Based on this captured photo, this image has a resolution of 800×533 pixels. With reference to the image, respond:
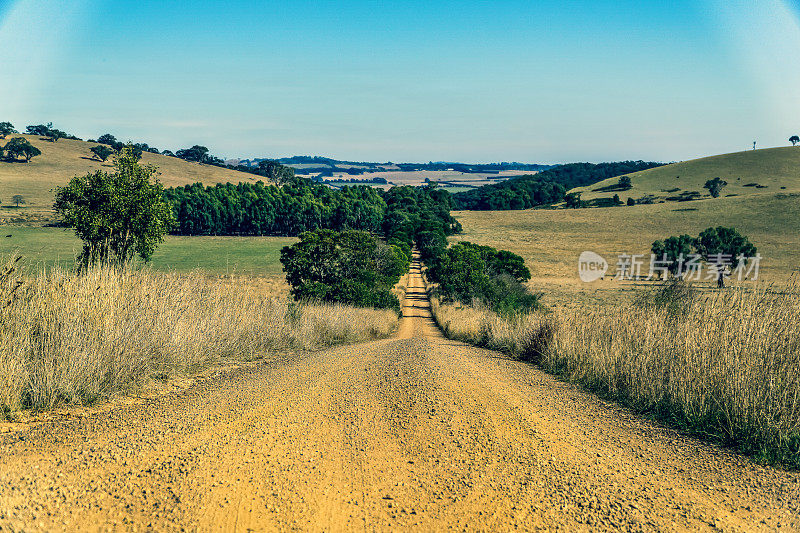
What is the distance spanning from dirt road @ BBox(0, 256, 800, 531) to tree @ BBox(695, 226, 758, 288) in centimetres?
6494

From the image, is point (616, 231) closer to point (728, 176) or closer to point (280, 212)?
point (728, 176)

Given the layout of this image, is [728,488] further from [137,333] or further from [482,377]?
[137,333]

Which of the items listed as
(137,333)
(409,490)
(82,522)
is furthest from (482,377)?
(82,522)

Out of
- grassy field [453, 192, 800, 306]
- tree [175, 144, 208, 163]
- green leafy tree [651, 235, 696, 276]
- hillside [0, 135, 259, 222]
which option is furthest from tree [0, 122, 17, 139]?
green leafy tree [651, 235, 696, 276]

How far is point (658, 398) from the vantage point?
710 cm

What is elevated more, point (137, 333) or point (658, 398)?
point (137, 333)

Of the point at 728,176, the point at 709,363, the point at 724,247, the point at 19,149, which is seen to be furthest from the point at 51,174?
the point at 728,176

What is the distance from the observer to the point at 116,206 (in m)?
19.9

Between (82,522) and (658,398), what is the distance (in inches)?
268

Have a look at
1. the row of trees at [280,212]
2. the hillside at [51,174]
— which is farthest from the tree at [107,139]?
the row of trees at [280,212]

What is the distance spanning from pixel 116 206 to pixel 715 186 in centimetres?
14168

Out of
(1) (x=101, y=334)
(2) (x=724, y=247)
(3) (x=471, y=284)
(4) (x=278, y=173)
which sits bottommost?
(3) (x=471, y=284)

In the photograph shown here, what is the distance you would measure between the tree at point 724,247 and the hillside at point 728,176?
229 feet

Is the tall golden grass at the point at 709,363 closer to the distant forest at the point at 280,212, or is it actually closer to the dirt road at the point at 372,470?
the dirt road at the point at 372,470
